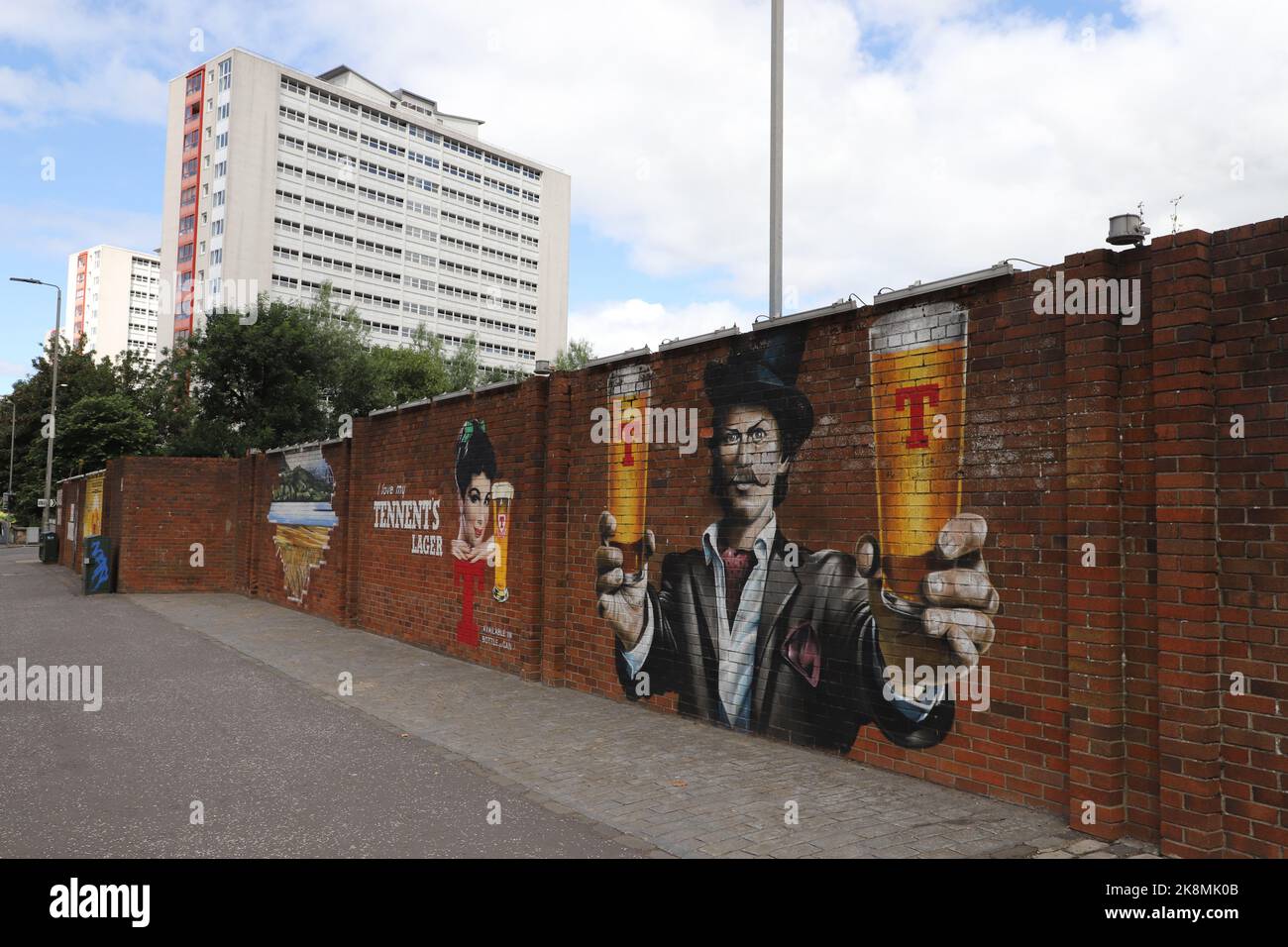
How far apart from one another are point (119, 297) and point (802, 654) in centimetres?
14517

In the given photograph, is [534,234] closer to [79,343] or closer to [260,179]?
[260,179]

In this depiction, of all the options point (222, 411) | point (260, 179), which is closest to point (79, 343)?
point (260, 179)

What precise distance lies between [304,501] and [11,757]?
34.6ft

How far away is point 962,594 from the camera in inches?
231

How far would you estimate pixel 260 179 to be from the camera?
6388cm

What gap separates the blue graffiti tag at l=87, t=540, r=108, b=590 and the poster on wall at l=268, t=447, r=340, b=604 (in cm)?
485

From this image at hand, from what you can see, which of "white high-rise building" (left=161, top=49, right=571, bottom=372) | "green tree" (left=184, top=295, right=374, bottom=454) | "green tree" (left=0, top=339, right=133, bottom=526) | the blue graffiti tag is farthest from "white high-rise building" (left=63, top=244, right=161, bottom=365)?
the blue graffiti tag

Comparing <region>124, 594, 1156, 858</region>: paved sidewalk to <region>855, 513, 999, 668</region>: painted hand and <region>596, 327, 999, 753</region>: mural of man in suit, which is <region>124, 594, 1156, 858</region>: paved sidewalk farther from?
<region>855, 513, 999, 668</region>: painted hand

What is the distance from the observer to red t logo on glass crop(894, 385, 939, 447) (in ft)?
20.2

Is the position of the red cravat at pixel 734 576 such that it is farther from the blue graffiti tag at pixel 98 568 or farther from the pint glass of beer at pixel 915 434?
the blue graffiti tag at pixel 98 568

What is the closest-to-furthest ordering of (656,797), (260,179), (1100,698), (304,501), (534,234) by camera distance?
(1100,698)
(656,797)
(304,501)
(260,179)
(534,234)

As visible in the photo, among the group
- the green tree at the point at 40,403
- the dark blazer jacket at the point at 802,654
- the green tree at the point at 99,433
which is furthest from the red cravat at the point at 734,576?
the green tree at the point at 40,403

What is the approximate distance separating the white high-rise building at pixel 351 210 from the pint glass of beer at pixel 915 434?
180ft

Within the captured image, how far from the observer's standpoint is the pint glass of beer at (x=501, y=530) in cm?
1077
